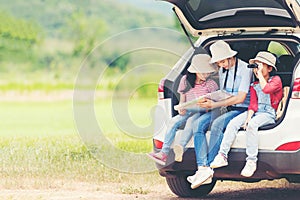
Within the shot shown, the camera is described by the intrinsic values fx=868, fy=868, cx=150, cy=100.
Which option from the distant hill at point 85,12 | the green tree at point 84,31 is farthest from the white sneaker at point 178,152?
the distant hill at point 85,12

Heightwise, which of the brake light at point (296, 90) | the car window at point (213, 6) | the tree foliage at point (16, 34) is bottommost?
the brake light at point (296, 90)

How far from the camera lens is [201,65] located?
806 centimetres

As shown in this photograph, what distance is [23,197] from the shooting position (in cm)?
883

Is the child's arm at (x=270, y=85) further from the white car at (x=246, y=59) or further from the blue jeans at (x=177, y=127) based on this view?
the blue jeans at (x=177, y=127)

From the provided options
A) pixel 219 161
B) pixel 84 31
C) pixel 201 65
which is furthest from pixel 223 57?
pixel 84 31

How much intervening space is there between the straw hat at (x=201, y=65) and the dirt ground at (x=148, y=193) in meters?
1.51

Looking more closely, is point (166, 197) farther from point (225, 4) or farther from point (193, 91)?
point (225, 4)

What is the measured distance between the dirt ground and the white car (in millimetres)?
383

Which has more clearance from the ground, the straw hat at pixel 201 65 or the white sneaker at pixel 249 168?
the straw hat at pixel 201 65

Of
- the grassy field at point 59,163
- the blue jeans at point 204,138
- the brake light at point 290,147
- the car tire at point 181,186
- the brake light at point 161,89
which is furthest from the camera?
the grassy field at point 59,163

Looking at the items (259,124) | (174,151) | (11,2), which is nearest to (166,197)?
(174,151)

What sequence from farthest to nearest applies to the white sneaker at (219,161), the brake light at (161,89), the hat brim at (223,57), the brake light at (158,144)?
1. the brake light at (161,89)
2. the brake light at (158,144)
3. the hat brim at (223,57)
4. the white sneaker at (219,161)

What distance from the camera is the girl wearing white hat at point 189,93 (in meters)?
7.80

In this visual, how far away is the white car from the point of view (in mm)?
7430
